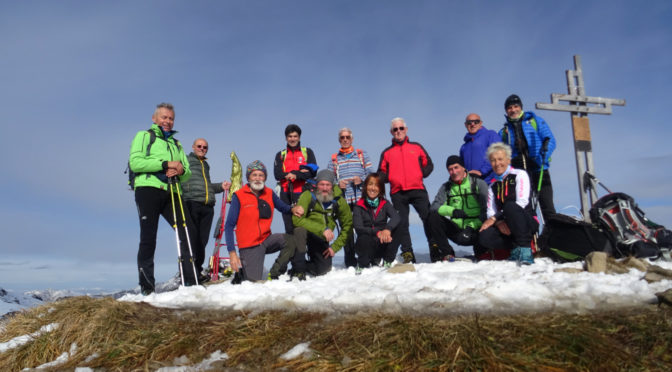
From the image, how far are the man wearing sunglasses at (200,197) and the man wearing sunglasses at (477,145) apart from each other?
513cm

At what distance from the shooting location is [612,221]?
20.0 feet

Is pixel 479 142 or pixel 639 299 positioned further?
pixel 479 142

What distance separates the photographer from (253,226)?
21.2 ft

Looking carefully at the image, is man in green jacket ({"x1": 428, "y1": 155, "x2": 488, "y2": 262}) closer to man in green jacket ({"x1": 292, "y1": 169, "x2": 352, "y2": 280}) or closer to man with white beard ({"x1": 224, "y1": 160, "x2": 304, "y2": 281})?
man in green jacket ({"x1": 292, "y1": 169, "x2": 352, "y2": 280})

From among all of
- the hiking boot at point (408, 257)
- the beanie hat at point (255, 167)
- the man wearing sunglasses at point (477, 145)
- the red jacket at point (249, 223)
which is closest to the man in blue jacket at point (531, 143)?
the man wearing sunglasses at point (477, 145)

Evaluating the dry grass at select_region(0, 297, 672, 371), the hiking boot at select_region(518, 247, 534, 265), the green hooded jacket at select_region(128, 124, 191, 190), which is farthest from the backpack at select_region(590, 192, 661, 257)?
the green hooded jacket at select_region(128, 124, 191, 190)

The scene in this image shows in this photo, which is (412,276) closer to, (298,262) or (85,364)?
(298,262)

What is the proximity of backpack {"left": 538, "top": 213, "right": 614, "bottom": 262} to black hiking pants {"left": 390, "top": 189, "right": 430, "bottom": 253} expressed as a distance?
203 cm

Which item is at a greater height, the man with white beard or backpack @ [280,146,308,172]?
backpack @ [280,146,308,172]

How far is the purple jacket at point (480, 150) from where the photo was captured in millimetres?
7430

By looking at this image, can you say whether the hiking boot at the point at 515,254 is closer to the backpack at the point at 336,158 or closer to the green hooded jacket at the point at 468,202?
the green hooded jacket at the point at 468,202

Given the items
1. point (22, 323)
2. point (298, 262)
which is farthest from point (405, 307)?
point (22, 323)

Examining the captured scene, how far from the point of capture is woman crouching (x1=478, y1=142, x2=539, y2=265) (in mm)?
5949

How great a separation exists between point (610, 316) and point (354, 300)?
2.08m
